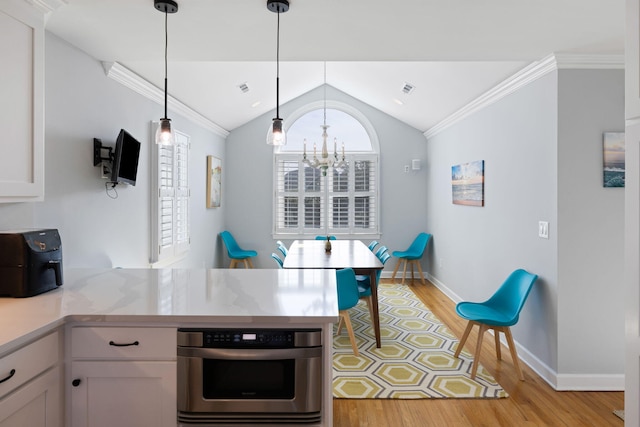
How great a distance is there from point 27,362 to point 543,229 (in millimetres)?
3159

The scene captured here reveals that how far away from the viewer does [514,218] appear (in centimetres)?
340

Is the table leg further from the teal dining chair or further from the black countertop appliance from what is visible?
the black countertop appliance

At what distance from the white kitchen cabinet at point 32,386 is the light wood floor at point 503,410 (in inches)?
59.7

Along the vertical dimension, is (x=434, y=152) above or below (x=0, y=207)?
above

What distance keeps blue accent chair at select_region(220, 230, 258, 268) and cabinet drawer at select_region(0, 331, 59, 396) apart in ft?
15.0

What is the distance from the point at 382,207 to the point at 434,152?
1227mm

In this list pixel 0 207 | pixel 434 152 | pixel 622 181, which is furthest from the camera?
pixel 434 152

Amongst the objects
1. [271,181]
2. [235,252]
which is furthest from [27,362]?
[271,181]

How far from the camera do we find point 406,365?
10.3 ft

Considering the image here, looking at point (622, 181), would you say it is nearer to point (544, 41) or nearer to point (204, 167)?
point (544, 41)

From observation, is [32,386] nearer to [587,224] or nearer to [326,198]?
[587,224]

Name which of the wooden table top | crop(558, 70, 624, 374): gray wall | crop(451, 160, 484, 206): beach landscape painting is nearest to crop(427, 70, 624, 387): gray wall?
crop(558, 70, 624, 374): gray wall

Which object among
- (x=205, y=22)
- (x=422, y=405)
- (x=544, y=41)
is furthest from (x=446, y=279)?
(x=205, y=22)

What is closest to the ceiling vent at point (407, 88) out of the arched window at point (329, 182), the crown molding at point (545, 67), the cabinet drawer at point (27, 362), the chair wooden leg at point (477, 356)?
the crown molding at point (545, 67)
